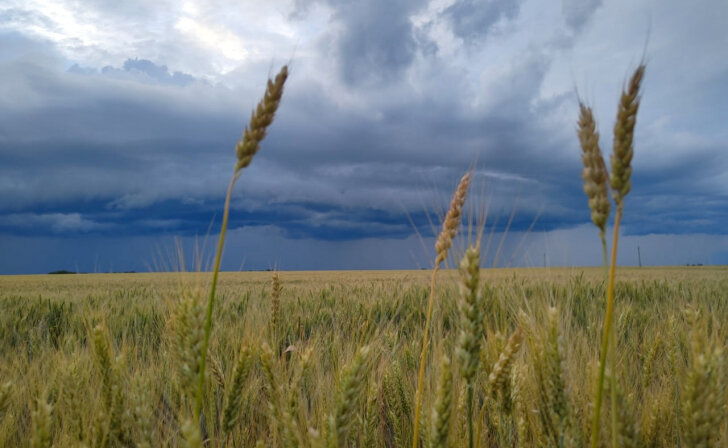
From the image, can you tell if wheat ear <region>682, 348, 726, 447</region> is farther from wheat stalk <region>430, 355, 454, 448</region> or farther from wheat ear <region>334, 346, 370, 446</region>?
wheat ear <region>334, 346, 370, 446</region>

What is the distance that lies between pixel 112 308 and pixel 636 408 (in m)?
6.25

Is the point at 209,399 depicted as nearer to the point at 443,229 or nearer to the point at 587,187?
the point at 443,229

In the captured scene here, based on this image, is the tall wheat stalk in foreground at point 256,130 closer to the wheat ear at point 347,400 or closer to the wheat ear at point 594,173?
the wheat ear at point 347,400

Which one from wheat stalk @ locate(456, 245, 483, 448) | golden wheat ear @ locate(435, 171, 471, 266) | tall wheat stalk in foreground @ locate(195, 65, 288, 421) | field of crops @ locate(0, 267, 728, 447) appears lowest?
field of crops @ locate(0, 267, 728, 447)

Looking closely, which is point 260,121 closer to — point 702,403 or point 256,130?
point 256,130

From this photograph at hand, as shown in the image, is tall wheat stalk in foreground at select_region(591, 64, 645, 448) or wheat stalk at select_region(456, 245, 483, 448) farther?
wheat stalk at select_region(456, 245, 483, 448)

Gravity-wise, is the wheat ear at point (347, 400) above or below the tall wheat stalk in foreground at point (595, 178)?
below

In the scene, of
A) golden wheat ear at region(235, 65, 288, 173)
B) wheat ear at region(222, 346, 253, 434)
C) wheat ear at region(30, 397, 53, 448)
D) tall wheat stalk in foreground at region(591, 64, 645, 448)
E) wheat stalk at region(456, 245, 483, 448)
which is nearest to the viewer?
tall wheat stalk in foreground at region(591, 64, 645, 448)

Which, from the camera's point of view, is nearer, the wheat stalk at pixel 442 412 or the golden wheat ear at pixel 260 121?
the golden wheat ear at pixel 260 121

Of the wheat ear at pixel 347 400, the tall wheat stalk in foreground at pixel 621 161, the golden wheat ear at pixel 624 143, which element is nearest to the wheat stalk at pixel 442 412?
the wheat ear at pixel 347 400

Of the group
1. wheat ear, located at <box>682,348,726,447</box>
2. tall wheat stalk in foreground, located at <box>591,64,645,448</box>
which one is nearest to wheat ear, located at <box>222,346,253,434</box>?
tall wheat stalk in foreground, located at <box>591,64,645,448</box>

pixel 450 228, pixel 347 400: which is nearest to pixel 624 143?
pixel 450 228

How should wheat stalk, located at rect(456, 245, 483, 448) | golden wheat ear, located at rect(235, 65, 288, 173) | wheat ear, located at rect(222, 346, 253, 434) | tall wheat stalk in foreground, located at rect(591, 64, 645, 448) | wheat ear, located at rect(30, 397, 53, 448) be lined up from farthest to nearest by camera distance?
wheat ear, located at rect(222, 346, 253, 434)
wheat ear, located at rect(30, 397, 53, 448)
wheat stalk, located at rect(456, 245, 483, 448)
golden wheat ear, located at rect(235, 65, 288, 173)
tall wheat stalk in foreground, located at rect(591, 64, 645, 448)

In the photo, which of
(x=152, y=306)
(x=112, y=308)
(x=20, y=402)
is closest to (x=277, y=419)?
(x=20, y=402)
